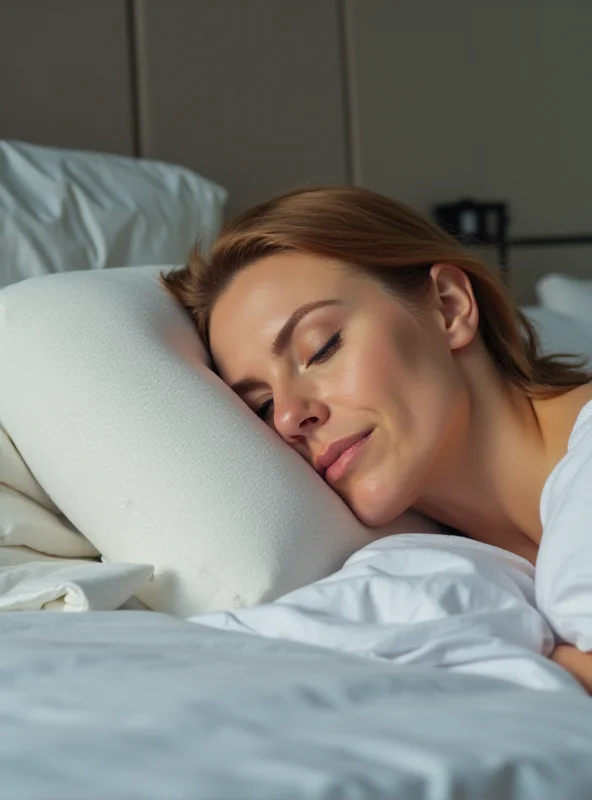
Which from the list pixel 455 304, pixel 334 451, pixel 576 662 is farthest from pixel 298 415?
pixel 576 662

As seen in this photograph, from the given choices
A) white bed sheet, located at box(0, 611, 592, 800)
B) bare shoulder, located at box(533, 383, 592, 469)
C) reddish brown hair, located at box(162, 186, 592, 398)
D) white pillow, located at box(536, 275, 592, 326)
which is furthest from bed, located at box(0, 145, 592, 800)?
white pillow, located at box(536, 275, 592, 326)

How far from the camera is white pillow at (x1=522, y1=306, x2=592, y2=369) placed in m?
1.73

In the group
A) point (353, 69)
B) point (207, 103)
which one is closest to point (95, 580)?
point (207, 103)

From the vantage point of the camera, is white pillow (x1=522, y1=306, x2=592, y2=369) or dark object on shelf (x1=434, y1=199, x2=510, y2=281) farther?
dark object on shelf (x1=434, y1=199, x2=510, y2=281)

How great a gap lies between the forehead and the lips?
0.48ft

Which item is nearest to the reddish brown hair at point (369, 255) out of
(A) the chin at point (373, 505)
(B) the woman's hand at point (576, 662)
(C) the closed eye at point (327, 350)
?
(C) the closed eye at point (327, 350)

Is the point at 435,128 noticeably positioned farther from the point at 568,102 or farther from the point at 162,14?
the point at 162,14

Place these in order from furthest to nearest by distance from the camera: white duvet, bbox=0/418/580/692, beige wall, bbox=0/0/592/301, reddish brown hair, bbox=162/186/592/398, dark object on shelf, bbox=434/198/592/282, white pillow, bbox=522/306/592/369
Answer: dark object on shelf, bbox=434/198/592/282 → beige wall, bbox=0/0/592/301 → white pillow, bbox=522/306/592/369 → reddish brown hair, bbox=162/186/592/398 → white duvet, bbox=0/418/580/692

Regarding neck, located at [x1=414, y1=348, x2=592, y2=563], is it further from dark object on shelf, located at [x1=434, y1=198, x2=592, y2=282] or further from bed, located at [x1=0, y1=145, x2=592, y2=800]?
dark object on shelf, located at [x1=434, y1=198, x2=592, y2=282]

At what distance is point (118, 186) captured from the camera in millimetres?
1769

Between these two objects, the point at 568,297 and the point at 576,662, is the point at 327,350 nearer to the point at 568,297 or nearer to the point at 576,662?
the point at 576,662

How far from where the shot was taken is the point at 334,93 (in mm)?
2402

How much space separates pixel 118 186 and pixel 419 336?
30.6 inches

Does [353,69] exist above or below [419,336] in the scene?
above
